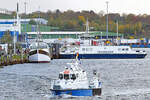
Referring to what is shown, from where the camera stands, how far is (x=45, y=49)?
13075 cm

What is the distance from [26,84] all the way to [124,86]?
12891mm

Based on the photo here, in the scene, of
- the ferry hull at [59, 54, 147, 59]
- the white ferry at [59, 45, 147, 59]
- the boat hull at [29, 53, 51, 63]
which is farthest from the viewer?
the white ferry at [59, 45, 147, 59]

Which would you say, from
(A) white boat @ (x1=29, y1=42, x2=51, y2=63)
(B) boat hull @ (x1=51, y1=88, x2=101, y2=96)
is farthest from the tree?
(B) boat hull @ (x1=51, y1=88, x2=101, y2=96)

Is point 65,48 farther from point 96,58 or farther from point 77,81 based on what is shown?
point 77,81

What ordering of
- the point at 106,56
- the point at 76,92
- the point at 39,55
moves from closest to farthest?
the point at 76,92 → the point at 39,55 → the point at 106,56

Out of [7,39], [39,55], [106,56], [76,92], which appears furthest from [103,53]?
[76,92]

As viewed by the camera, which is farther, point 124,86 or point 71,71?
point 124,86

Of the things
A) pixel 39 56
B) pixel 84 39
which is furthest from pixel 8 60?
pixel 84 39

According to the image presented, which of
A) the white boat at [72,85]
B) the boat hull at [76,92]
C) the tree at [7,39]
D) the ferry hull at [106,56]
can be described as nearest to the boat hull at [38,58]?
the ferry hull at [106,56]

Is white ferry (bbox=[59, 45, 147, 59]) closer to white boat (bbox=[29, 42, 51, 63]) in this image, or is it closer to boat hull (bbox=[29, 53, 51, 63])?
white boat (bbox=[29, 42, 51, 63])

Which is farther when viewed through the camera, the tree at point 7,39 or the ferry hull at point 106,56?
the tree at point 7,39

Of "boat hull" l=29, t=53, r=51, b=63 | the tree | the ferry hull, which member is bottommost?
the ferry hull

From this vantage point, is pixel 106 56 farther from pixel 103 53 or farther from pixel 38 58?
pixel 38 58

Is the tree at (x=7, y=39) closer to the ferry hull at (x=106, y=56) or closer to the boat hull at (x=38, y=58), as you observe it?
the ferry hull at (x=106, y=56)
